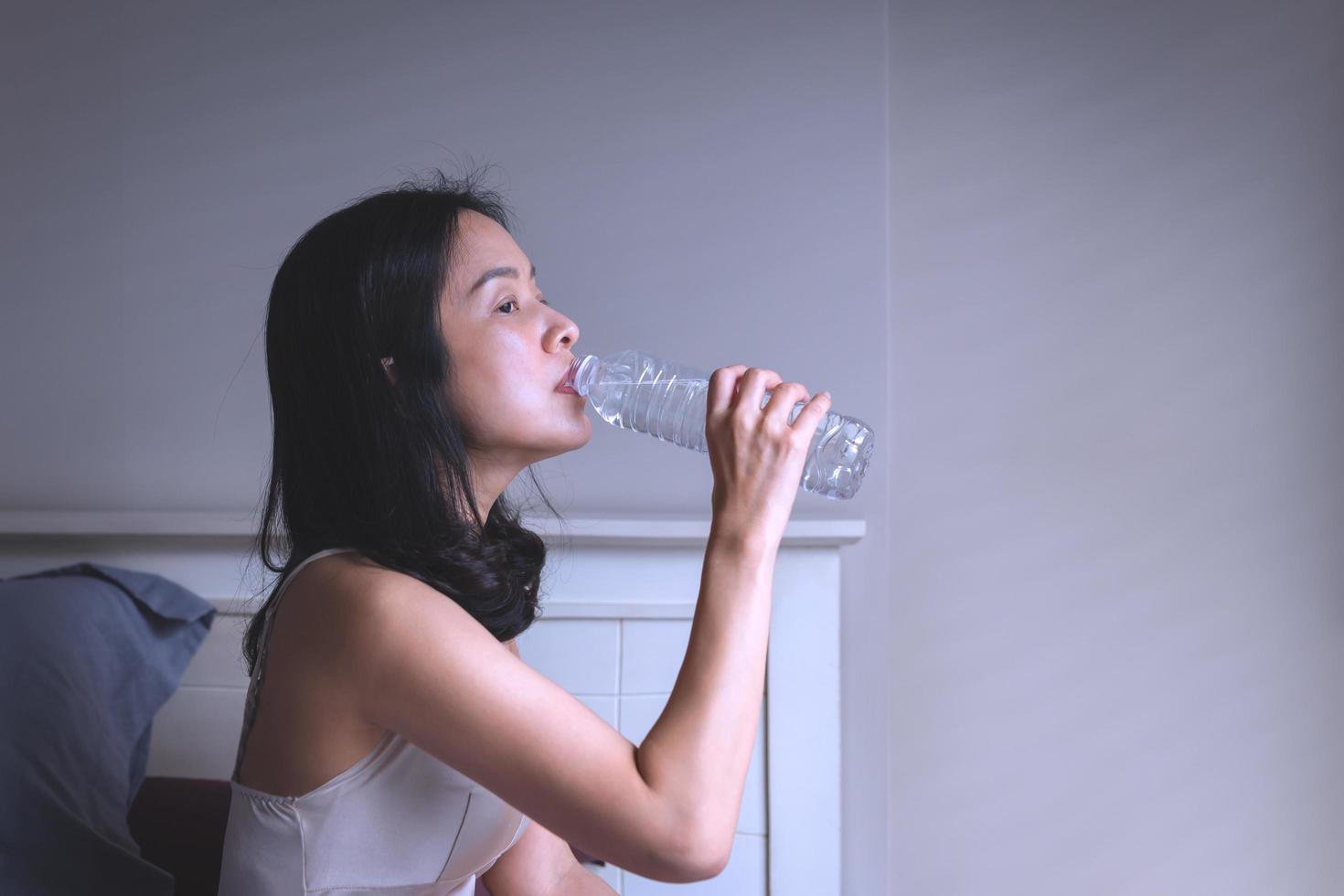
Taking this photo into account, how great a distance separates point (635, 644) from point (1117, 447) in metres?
0.78

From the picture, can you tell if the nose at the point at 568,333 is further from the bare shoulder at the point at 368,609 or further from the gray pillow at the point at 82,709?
the gray pillow at the point at 82,709

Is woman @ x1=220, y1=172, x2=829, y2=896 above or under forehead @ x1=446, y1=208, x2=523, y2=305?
under

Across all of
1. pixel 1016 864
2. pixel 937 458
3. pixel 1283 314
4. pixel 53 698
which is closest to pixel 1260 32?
pixel 1283 314

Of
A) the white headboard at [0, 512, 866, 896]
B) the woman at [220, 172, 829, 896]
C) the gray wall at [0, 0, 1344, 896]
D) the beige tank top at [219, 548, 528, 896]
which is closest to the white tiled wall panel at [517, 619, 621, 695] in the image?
the white headboard at [0, 512, 866, 896]

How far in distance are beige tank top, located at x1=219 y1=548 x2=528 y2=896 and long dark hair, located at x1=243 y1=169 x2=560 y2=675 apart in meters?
0.07

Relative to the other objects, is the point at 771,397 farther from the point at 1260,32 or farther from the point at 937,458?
the point at 1260,32

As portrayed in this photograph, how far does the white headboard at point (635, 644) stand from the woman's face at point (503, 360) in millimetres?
496

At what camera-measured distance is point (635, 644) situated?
1449 mm

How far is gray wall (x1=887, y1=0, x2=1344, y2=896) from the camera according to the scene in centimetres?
147

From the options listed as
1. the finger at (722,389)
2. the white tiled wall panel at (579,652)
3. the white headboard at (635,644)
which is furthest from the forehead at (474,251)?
the white tiled wall panel at (579,652)

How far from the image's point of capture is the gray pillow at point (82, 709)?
3.76 ft

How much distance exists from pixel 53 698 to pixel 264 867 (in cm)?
55

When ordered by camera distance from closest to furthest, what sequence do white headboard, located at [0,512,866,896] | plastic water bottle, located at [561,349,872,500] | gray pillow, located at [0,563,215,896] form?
1. plastic water bottle, located at [561,349,872,500]
2. gray pillow, located at [0,563,215,896]
3. white headboard, located at [0,512,866,896]

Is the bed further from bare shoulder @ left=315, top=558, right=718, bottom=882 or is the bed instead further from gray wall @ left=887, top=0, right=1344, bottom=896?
gray wall @ left=887, top=0, right=1344, bottom=896
